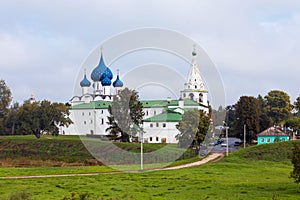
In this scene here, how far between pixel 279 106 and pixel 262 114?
16.8ft

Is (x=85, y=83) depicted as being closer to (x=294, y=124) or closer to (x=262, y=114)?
(x=262, y=114)

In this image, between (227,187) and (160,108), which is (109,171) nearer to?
(227,187)

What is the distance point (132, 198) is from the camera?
76.1 ft

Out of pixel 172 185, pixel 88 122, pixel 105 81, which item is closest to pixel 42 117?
pixel 88 122

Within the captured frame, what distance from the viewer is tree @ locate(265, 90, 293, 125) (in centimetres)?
7475

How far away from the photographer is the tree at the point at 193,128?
172 ft

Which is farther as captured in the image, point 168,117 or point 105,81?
point 105,81

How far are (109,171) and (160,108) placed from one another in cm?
4716

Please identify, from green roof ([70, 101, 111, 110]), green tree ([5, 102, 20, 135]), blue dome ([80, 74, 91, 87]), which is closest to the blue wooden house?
green roof ([70, 101, 111, 110])

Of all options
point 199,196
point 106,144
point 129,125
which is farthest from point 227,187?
point 129,125

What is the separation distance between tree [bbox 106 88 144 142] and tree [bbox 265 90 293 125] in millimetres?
23546

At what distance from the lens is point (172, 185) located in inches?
1103

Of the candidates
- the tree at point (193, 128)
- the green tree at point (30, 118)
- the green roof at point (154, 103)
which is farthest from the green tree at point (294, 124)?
the green tree at point (30, 118)

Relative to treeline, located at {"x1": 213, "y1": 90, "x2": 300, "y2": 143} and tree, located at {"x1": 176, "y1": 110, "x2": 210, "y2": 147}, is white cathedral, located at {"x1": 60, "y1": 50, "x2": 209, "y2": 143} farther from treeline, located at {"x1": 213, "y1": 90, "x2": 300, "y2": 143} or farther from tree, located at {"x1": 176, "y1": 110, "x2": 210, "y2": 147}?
tree, located at {"x1": 176, "y1": 110, "x2": 210, "y2": 147}
